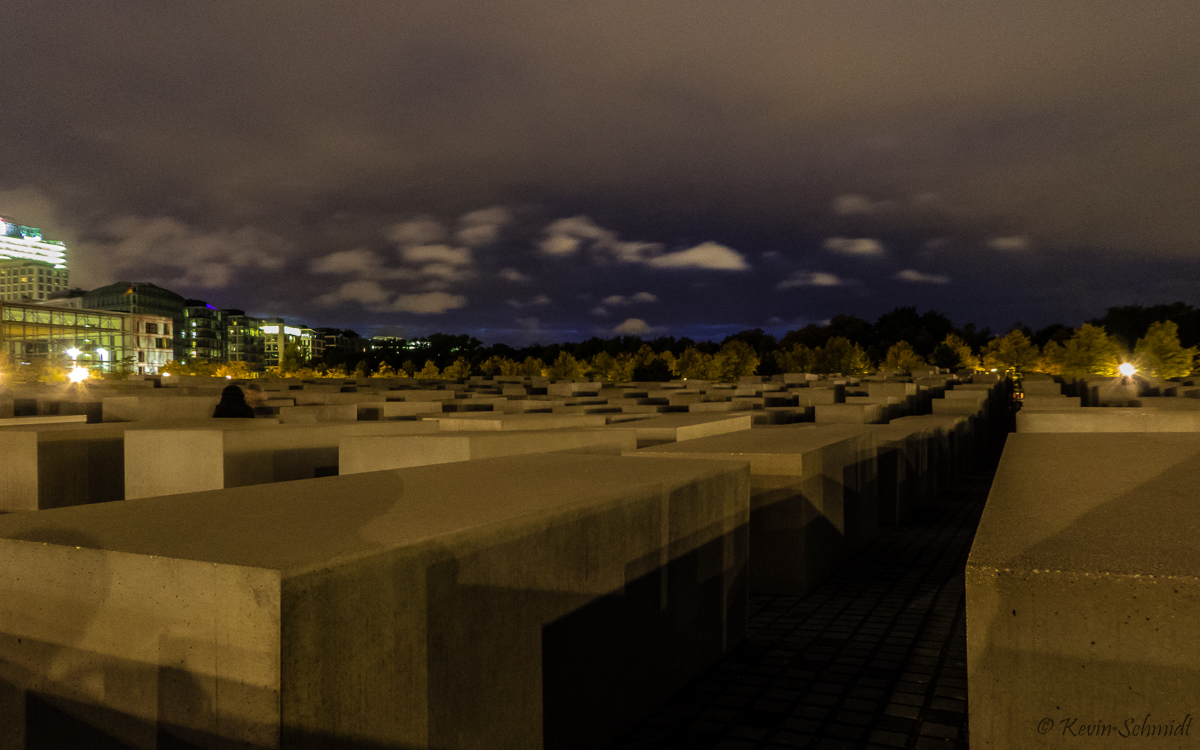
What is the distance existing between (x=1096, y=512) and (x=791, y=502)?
3.99m

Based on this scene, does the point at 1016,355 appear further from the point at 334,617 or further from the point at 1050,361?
the point at 334,617

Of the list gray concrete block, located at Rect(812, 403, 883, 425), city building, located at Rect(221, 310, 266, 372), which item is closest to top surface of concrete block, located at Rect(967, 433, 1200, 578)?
gray concrete block, located at Rect(812, 403, 883, 425)

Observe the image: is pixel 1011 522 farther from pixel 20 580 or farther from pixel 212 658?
pixel 20 580

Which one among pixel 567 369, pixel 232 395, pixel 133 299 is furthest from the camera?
pixel 133 299

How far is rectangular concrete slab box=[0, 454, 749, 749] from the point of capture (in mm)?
2453

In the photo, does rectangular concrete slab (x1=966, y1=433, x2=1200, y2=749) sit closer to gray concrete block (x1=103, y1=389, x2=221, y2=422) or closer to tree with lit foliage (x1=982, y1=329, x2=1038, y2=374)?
gray concrete block (x1=103, y1=389, x2=221, y2=422)

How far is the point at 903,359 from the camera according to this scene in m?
65.3

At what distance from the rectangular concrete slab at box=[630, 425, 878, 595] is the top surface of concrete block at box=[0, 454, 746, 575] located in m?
2.01

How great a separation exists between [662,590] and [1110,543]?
259 centimetres

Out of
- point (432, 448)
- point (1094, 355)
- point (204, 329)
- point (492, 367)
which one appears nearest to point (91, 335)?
point (492, 367)

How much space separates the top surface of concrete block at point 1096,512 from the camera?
2.29 metres

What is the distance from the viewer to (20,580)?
111 inches

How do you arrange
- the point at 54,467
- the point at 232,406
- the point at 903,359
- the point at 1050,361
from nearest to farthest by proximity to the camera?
the point at 54,467
the point at 232,406
the point at 903,359
the point at 1050,361

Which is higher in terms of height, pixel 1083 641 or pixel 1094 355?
pixel 1094 355
